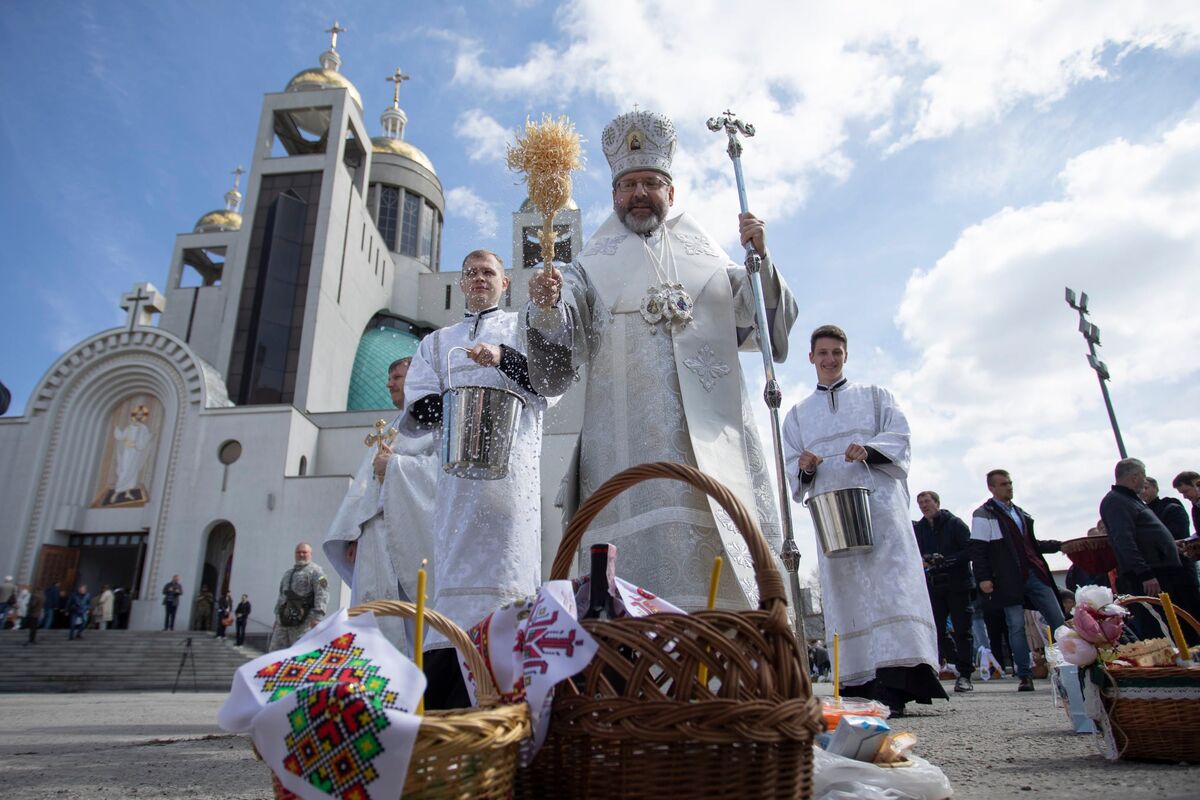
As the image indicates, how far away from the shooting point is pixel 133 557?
25250 mm

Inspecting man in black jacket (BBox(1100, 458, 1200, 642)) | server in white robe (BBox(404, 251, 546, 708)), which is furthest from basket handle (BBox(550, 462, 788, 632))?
man in black jacket (BBox(1100, 458, 1200, 642))

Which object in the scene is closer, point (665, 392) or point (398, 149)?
point (665, 392)

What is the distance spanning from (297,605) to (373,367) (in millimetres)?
25667

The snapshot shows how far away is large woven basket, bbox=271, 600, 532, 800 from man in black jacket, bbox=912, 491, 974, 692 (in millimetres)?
7077

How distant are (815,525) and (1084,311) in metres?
12.8

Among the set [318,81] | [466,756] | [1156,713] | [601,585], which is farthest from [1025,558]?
[318,81]

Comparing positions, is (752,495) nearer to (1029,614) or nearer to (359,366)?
(1029,614)

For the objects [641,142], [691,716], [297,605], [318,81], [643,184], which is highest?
[318,81]

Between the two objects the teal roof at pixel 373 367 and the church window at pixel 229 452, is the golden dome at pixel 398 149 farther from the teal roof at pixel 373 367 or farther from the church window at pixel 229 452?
the church window at pixel 229 452

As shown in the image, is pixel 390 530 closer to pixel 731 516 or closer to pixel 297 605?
pixel 297 605

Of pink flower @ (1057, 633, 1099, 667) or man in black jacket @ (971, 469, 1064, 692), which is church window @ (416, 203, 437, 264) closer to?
man in black jacket @ (971, 469, 1064, 692)

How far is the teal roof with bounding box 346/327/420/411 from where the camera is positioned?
105ft

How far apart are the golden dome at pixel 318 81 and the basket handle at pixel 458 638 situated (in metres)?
36.5

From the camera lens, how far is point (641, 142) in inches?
171
